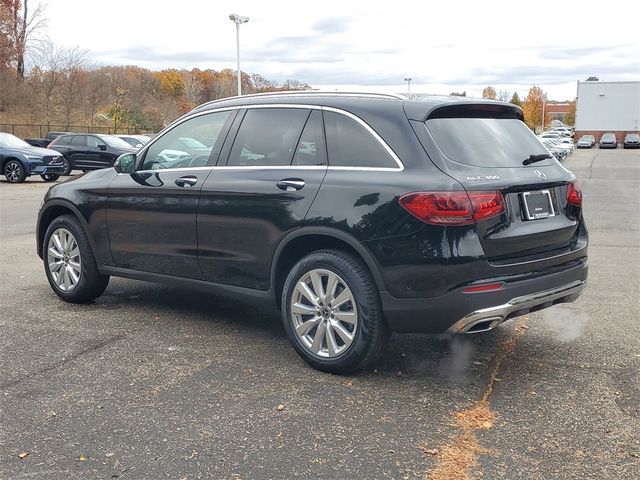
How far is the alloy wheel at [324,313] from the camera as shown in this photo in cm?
438

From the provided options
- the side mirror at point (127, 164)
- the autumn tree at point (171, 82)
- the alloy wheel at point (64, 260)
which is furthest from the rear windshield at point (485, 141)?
the autumn tree at point (171, 82)

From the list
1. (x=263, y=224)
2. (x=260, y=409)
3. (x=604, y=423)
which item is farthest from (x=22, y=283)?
(x=604, y=423)

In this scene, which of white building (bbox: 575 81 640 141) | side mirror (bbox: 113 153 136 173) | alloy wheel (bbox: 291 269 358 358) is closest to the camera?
alloy wheel (bbox: 291 269 358 358)

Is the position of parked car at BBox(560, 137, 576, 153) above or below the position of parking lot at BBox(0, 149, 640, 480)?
above

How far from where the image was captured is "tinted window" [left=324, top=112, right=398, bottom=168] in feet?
14.3

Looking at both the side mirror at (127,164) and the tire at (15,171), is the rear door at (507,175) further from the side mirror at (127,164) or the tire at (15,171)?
the tire at (15,171)

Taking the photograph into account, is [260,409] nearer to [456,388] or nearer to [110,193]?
[456,388]

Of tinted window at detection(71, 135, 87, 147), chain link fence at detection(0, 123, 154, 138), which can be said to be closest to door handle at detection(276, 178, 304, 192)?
tinted window at detection(71, 135, 87, 147)

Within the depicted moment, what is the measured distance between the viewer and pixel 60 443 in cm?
355

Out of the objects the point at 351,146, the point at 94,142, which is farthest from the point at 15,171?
the point at 351,146

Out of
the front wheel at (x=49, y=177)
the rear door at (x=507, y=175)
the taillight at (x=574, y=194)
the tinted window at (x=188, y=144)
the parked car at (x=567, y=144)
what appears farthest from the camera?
the parked car at (x=567, y=144)

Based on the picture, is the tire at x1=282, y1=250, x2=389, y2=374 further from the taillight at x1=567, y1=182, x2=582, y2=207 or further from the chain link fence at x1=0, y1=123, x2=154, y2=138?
the chain link fence at x1=0, y1=123, x2=154, y2=138

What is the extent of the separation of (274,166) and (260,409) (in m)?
1.72

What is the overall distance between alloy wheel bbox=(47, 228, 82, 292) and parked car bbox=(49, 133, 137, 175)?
1853 centimetres
